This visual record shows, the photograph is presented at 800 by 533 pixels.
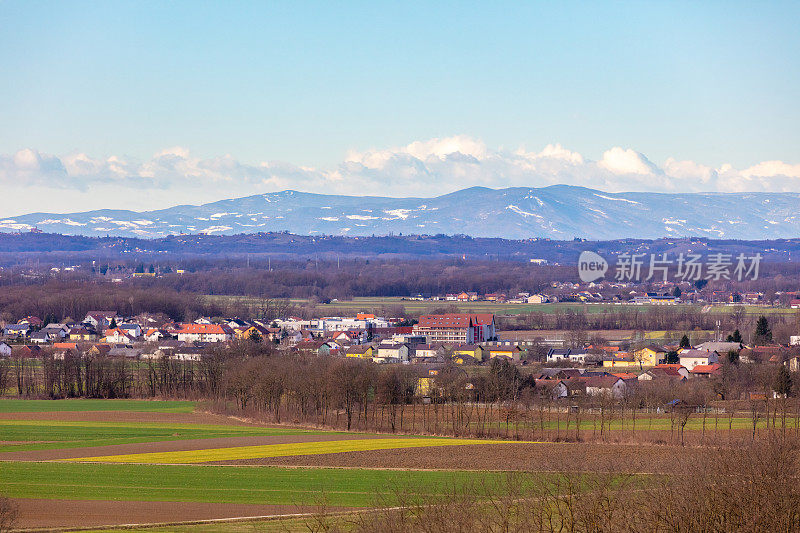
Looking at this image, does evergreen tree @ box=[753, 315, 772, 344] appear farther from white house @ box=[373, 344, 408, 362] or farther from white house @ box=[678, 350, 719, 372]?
white house @ box=[373, 344, 408, 362]

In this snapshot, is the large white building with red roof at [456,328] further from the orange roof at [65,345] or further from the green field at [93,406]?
the green field at [93,406]

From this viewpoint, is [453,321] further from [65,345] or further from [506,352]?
[65,345]

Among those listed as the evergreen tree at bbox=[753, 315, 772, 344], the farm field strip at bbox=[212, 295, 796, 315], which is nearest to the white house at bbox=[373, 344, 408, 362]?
the evergreen tree at bbox=[753, 315, 772, 344]

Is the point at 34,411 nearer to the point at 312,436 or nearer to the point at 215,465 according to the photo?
the point at 312,436

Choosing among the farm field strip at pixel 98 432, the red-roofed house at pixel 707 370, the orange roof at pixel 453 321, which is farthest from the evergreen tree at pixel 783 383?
the orange roof at pixel 453 321

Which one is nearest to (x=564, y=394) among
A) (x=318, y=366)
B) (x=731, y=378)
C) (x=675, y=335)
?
(x=731, y=378)
